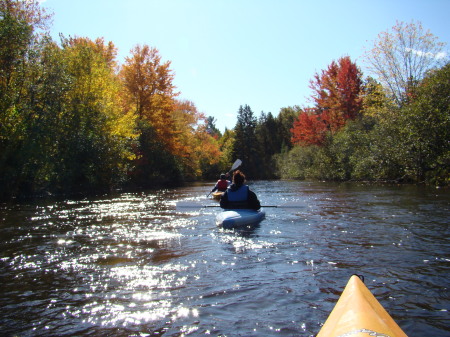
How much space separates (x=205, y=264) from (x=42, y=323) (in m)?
2.54

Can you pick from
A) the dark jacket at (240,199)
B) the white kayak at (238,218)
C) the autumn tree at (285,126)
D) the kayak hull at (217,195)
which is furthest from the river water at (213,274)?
the autumn tree at (285,126)

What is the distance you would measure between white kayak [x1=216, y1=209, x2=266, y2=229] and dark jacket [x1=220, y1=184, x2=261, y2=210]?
0.26 meters

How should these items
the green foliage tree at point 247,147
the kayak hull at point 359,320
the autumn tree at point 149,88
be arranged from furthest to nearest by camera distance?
1. the green foliage tree at point 247,147
2. the autumn tree at point 149,88
3. the kayak hull at point 359,320

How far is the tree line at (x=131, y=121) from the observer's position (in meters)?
16.3

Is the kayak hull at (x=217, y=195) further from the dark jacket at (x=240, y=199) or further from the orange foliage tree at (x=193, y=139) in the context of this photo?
the orange foliage tree at (x=193, y=139)

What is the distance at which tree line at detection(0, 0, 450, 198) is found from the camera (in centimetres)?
1634

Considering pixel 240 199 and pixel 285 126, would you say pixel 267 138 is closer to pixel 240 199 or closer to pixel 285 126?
pixel 285 126

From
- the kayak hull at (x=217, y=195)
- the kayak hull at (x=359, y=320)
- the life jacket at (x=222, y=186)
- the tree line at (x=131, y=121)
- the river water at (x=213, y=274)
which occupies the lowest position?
the river water at (x=213, y=274)

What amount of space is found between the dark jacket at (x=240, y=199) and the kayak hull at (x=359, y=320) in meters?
6.59

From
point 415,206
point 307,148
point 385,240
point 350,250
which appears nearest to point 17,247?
point 350,250

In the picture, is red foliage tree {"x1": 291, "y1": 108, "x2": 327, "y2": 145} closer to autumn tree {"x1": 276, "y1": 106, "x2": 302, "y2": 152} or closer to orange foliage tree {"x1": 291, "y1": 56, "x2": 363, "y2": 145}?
orange foliage tree {"x1": 291, "y1": 56, "x2": 363, "y2": 145}

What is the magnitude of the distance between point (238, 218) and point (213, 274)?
11.8 feet

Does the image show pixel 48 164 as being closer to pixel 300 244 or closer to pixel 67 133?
pixel 67 133

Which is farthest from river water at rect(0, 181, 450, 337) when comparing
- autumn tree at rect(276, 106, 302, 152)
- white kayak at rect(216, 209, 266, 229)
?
autumn tree at rect(276, 106, 302, 152)
